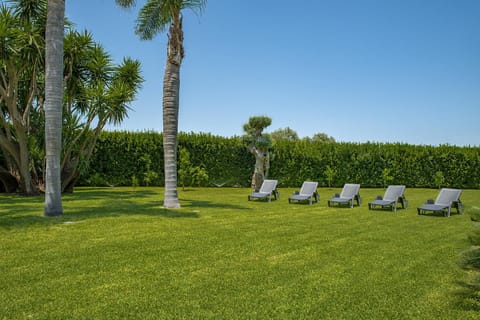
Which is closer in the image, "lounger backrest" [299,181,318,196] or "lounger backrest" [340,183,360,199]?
"lounger backrest" [340,183,360,199]

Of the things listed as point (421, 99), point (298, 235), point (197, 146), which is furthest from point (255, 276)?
point (197, 146)

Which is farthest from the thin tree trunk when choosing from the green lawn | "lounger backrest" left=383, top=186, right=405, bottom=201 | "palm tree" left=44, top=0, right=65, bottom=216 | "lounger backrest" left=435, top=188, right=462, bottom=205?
"lounger backrest" left=435, top=188, right=462, bottom=205

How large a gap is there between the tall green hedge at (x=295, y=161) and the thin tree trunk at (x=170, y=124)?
412 inches

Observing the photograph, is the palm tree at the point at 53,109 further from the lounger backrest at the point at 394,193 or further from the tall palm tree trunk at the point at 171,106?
the lounger backrest at the point at 394,193

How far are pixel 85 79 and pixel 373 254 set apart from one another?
15.6 meters

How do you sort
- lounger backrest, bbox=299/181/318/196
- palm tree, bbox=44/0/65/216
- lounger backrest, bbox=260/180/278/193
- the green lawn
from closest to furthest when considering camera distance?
the green lawn, palm tree, bbox=44/0/65/216, lounger backrest, bbox=299/181/318/196, lounger backrest, bbox=260/180/278/193

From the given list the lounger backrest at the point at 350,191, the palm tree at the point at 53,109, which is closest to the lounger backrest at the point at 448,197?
the lounger backrest at the point at 350,191

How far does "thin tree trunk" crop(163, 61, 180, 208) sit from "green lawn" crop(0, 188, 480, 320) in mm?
2404

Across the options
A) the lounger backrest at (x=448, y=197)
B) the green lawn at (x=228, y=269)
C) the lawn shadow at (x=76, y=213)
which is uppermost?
the lounger backrest at (x=448, y=197)

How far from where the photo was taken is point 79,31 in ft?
53.6

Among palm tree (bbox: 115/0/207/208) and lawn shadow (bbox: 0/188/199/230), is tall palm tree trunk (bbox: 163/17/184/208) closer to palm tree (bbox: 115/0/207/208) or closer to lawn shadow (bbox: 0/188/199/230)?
palm tree (bbox: 115/0/207/208)

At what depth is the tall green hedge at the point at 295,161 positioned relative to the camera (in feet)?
70.2

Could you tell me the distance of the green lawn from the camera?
3791 mm

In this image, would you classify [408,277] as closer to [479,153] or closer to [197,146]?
[197,146]
